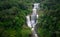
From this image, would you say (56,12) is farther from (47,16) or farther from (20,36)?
(20,36)

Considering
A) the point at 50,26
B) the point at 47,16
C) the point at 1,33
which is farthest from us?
the point at 47,16

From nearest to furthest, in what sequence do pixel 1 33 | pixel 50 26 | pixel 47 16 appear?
pixel 1 33 < pixel 50 26 < pixel 47 16

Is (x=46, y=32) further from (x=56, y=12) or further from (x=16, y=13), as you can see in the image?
(x=16, y=13)

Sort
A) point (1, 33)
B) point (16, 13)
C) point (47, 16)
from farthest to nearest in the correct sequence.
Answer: point (16, 13) < point (47, 16) < point (1, 33)

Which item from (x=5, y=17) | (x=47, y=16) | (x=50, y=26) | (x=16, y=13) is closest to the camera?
(x=50, y=26)

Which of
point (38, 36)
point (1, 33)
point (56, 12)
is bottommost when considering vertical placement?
point (38, 36)

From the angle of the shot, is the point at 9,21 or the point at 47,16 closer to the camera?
the point at 9,21

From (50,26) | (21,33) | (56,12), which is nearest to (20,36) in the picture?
(21,33)

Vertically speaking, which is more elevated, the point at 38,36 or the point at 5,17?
the point at 5,17

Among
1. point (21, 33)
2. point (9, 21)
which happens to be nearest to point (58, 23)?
point (21, 33)
